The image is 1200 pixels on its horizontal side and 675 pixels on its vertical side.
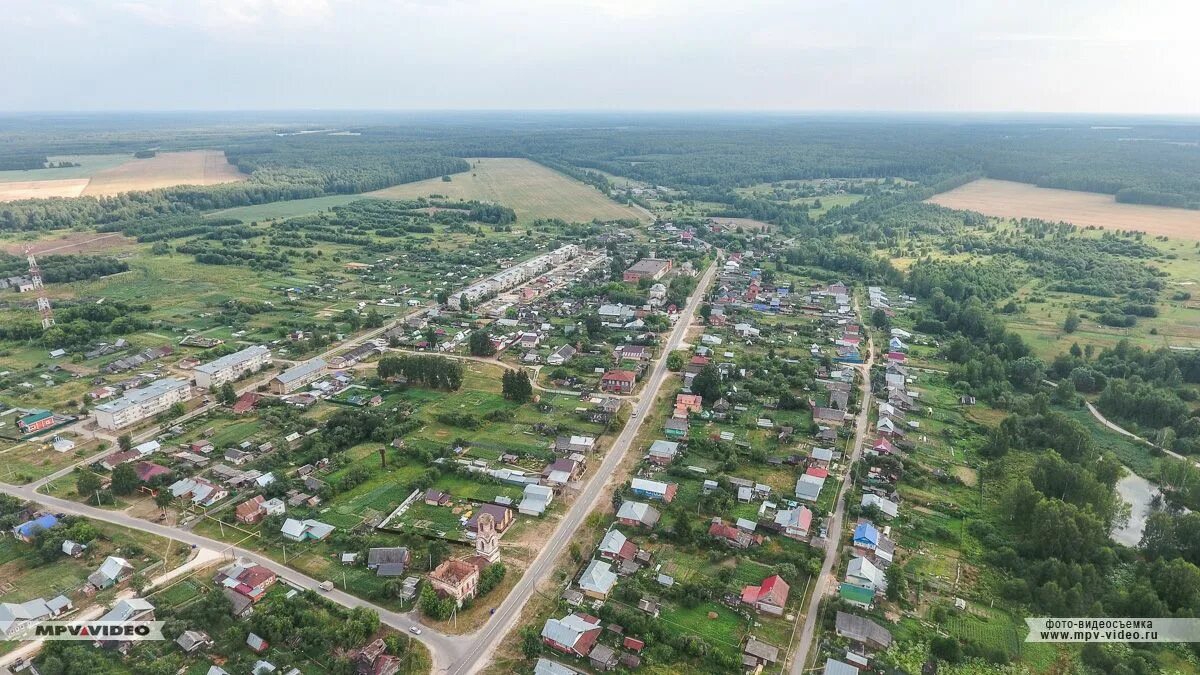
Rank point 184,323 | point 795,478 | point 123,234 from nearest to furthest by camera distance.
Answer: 1. point 795,478
2. point 184,323
3. point 123,234

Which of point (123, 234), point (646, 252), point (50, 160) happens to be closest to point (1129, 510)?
point (646, 252)

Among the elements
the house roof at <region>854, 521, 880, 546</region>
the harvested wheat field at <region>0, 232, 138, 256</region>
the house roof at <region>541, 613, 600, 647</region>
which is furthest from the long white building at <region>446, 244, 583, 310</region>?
the harvested wheat field at <region>0, 232, 138, 256</region>

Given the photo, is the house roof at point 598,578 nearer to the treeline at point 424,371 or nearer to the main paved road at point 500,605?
the main paved road at point 500,605

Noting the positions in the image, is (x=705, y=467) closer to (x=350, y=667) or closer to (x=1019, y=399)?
(x=350, y=667)

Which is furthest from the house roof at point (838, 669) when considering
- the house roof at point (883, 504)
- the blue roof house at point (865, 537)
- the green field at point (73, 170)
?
the green field at point (73, 170)

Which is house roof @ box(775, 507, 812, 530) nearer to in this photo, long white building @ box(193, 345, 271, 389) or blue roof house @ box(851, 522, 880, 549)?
blue roof house @ box(851, 522, 880, 549)

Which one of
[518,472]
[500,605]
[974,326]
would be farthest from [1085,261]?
[500,605]
